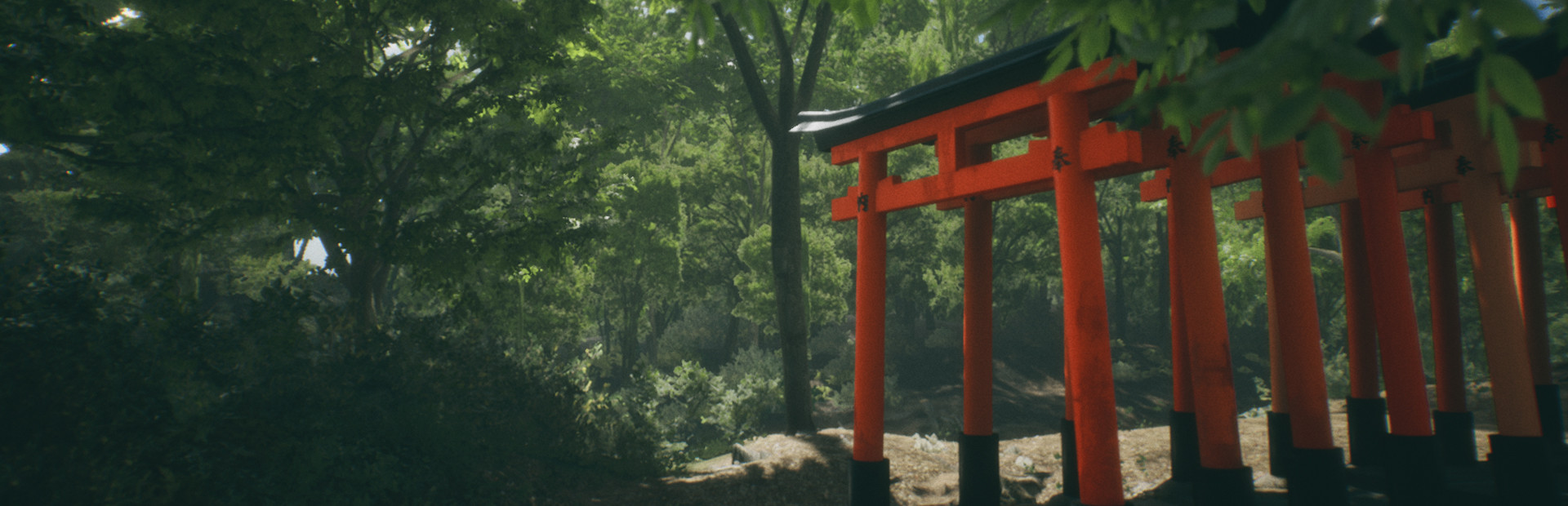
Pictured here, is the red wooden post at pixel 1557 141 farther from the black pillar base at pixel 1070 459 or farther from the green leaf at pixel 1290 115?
the green leaf at pixel 1290 115

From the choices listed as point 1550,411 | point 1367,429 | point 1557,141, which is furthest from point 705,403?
point 1557,141

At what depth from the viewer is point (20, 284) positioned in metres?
6.29

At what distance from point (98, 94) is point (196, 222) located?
80.0 inches

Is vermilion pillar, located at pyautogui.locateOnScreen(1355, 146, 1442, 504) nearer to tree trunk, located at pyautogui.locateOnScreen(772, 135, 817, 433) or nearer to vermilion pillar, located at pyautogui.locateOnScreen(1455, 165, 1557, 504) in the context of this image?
vermilion pillar, located at pyautogui.locateOnScreen(1455, 165, 1557, 504)

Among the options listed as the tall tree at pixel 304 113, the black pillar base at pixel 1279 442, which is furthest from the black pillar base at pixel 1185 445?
the tall tree at pixel 304 113

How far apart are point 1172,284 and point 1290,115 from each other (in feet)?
20.6

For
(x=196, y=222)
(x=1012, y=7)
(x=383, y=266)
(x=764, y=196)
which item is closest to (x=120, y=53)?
(x=196, y=222)

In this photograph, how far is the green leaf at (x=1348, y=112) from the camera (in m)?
1.51

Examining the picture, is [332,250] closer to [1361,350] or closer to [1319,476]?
[1319,476]

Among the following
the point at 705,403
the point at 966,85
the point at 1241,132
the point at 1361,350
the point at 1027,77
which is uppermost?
the point at 966,85

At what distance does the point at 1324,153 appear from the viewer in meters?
1.55

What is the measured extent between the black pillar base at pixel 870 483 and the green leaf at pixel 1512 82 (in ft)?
18.2

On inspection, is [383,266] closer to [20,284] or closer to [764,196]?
[20,284]

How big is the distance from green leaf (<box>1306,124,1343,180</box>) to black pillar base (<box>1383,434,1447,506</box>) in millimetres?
5438
